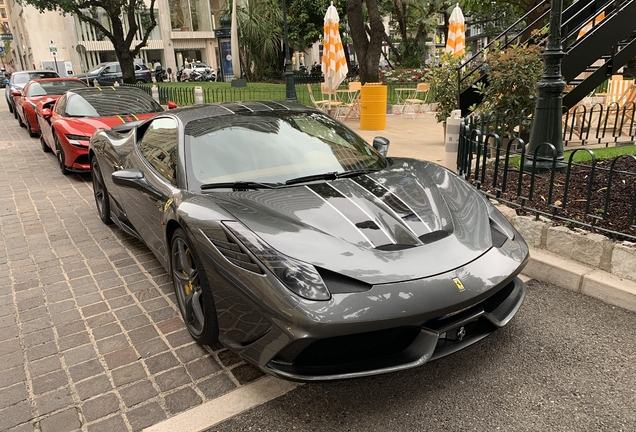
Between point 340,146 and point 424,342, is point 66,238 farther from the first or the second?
point 424,342

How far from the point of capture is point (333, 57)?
43.8ft

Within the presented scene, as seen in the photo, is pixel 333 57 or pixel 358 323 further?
pixel 333 57

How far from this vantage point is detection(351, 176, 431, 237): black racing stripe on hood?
8.87 ft

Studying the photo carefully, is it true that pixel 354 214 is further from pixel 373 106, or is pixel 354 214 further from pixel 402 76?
pixel 402 76

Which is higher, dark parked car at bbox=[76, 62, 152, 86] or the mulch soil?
dark parked car at bbox=[76, 62, 152, 86]

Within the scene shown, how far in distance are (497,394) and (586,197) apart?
2542 millimetres

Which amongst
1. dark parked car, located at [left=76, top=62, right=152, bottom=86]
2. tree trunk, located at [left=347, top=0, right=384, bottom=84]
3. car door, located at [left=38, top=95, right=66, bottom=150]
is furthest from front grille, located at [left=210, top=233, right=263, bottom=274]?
dark parked car, located at [left=76, top=62, right=152, bottom=86]

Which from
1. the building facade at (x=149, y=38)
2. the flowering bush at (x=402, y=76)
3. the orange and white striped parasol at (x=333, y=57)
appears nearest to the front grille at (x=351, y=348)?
the orange and white striped parasol at (x=333, y=57)

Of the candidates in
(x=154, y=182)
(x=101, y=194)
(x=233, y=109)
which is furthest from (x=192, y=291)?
(x=101, y=194)

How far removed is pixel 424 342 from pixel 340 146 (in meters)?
1.89

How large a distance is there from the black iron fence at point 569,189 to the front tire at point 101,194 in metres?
4.19

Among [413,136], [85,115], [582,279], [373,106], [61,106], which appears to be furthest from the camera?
[373,106]

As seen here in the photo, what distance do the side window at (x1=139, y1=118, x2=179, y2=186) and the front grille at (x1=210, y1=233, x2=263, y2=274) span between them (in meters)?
0.95

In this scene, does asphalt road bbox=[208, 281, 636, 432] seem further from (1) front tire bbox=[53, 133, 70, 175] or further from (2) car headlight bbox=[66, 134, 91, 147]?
(1) front tire bbox=[53, 133, 70, 175]
